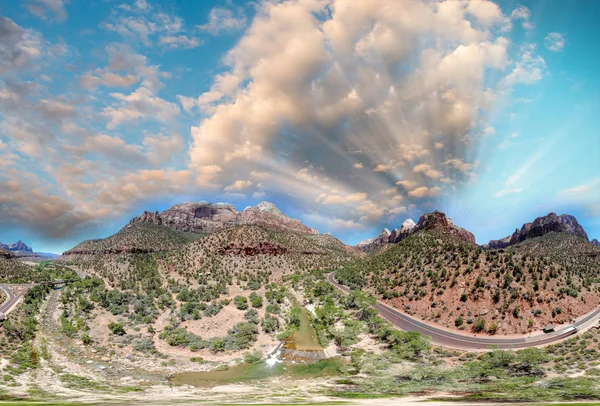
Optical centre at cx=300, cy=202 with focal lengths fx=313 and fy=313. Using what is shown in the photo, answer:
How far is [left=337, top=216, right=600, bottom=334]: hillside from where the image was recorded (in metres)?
59.8

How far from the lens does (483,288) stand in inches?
2707

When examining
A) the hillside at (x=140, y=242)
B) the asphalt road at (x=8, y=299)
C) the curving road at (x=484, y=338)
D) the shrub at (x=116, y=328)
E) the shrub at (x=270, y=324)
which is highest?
the hillside at (x=140, y=242)

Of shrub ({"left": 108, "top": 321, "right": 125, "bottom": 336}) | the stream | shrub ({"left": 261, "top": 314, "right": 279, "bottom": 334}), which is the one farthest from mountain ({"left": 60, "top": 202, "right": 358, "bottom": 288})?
the stream

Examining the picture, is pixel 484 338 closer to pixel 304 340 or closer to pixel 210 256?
pixel 304 340

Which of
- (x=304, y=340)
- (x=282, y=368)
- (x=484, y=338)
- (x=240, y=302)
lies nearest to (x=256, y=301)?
(x=240, y=302)

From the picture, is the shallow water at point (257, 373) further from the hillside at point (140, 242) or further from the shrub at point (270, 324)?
the hillside at point (140, 242)

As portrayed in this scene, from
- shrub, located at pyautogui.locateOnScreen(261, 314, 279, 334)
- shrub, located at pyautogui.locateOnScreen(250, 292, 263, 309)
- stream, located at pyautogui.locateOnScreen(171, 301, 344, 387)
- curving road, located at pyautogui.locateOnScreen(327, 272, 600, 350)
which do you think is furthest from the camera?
shrub, located at pyautogui.locateOnScreen(250, 292, 263, 309)

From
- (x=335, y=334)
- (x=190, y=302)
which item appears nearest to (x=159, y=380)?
(x=335, y=334)

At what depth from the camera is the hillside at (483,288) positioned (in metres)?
59.8

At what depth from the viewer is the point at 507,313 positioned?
60.4 metres

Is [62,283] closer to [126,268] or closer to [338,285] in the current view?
[126,268]

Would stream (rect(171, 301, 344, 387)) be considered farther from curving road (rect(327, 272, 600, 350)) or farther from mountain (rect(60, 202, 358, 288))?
mountain (rect(60, 202, 358, 288))

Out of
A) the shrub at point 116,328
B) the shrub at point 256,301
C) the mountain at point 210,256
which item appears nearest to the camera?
the shrub at point 116,328

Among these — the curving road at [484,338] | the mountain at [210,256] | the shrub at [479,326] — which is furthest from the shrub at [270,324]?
the mountain at [210,256]
